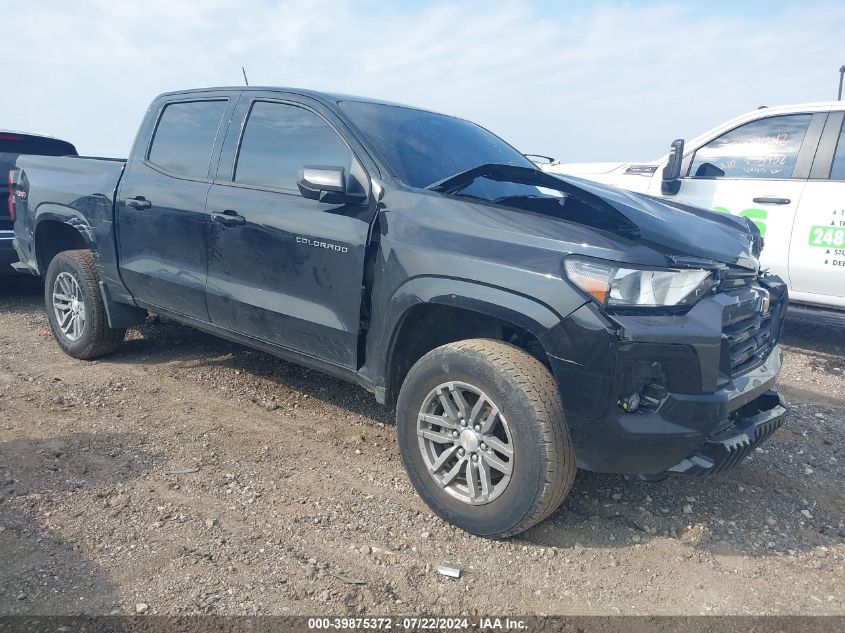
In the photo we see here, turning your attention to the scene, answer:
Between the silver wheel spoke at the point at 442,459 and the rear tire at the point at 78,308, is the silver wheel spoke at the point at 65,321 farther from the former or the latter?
the silver wheel spoke at the point at 442,459

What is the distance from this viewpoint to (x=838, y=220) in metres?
5.21

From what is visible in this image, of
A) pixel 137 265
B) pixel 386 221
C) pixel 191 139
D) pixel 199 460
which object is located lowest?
pixel 199 460

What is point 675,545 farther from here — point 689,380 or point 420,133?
point 420,133

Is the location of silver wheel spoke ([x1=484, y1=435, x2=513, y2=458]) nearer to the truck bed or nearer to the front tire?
the front tire

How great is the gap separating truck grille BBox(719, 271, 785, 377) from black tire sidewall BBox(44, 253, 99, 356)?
4029 mm

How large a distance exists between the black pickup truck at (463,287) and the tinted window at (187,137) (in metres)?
0.01

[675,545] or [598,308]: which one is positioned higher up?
[598,308]

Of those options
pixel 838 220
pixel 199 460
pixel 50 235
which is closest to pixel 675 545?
pixel 199 460

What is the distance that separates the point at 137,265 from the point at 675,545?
11.5 ft

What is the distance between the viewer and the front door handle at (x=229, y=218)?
357 centimetres

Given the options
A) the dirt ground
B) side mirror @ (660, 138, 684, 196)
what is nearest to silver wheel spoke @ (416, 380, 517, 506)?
the dirt ground

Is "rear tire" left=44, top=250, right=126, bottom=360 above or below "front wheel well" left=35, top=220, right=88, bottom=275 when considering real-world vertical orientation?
below

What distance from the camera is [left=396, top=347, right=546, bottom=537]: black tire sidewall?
2520 millimetres

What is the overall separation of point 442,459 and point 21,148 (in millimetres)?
5959
